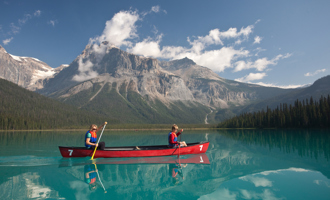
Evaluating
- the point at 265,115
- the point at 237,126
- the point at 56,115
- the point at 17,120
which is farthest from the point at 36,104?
the point at 265,115

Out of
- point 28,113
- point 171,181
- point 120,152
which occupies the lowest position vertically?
point 171,181

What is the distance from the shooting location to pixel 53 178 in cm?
1358

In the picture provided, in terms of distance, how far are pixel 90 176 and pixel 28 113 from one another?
16807 centimetres

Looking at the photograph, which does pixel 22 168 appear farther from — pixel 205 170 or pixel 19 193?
pixel 205 170

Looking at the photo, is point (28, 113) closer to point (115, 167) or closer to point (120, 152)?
point (120, 152)

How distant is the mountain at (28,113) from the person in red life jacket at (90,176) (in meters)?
127

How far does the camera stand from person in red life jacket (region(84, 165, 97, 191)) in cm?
1177

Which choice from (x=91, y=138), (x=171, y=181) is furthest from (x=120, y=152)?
(x=171, y=181)

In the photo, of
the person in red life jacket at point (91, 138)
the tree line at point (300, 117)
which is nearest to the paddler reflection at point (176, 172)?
the person in red life jacket at point (91, 138)

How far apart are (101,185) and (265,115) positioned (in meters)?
110

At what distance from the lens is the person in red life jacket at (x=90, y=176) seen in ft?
38.6

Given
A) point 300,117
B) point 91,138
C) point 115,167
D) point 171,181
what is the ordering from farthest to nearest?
point 300,117 < point 91,138 < point 115,167 < point 171,181

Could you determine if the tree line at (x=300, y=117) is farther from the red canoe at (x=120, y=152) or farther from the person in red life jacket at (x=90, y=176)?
the person in red life jacket at (x=90, y=176)

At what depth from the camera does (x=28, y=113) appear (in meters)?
150
